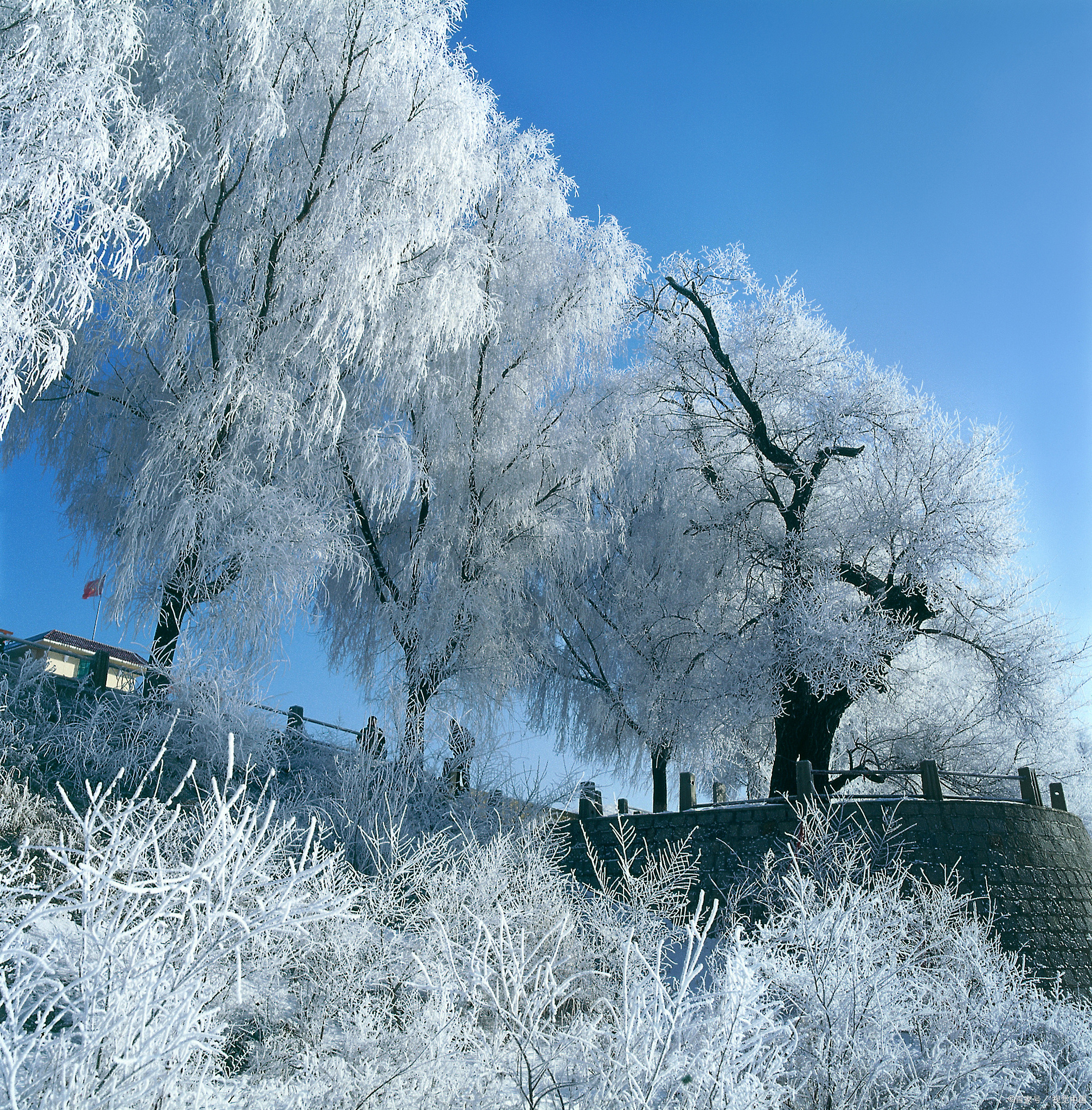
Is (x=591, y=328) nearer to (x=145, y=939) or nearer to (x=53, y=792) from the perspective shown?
(x=53, y=792)

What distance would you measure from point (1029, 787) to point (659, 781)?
593 cm

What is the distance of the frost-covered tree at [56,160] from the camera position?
6766 millimetres

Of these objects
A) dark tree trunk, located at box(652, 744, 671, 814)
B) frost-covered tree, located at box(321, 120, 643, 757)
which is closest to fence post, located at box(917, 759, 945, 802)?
dark tree trunk, located at box(652, 744, 671, 814)

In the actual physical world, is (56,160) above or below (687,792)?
above

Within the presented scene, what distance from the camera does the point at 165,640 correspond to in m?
10.0

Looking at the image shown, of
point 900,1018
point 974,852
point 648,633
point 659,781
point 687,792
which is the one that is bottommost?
point 900,1018

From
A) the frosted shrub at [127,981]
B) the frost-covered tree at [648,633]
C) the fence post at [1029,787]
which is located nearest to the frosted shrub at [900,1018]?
the frosted shrub at [127,981]

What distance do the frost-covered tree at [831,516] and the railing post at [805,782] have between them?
1.94 m

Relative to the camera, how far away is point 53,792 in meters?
7.90

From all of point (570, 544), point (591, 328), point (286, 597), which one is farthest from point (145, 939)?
point (591, 328)

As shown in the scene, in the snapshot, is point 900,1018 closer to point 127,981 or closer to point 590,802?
point 127,981

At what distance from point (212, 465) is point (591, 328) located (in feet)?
21.2

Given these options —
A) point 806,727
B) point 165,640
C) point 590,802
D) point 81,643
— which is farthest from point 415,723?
point 81,643

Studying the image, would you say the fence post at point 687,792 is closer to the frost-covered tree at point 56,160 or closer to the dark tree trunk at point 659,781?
the dark tree trunk at point 659,781
